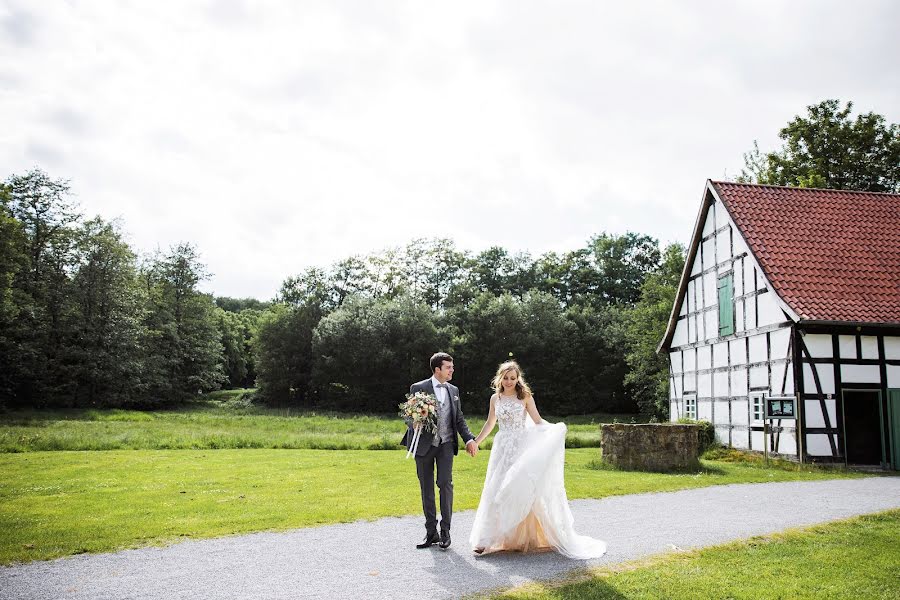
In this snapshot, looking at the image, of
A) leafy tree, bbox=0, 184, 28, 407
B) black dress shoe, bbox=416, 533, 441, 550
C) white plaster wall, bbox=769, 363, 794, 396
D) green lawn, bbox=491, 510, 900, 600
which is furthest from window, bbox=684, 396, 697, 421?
leafy tree, bbox=0, 184, 28, 407

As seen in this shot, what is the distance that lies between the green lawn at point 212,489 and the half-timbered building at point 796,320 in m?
2.20

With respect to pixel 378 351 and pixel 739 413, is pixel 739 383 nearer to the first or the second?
pixel 739 413

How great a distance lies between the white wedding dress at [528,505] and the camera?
723 cm

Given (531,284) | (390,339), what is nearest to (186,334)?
(390,339)

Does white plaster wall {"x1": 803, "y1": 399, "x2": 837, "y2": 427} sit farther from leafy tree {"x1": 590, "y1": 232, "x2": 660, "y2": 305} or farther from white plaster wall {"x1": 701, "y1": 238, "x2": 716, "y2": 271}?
leafy tree {"x1": 590, "y1": 232, "x2": 660, "y2": 305}

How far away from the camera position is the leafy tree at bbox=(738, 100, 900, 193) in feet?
107

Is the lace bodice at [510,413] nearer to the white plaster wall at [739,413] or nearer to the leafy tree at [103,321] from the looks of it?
the white plaster wall at [739,413]

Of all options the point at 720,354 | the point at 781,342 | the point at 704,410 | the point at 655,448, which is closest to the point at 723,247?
the point at 720,354

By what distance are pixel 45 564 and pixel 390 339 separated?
46817mm

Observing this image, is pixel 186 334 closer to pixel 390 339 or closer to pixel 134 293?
pixel 134 293

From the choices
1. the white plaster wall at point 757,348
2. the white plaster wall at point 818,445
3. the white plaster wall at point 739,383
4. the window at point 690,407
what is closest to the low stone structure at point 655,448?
the white plaster wall at point 818,445

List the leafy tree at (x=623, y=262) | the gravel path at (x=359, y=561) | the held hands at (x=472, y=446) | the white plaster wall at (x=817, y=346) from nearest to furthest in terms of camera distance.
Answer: the gravel path at (x=359, y=561) → the held hands at (x=472, y=446) → the white plaster wall at (x=817, y=346) → the leafy tree at (x=623, y=262)

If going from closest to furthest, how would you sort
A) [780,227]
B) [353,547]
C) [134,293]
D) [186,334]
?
[353,547] → [780,227] → [134,293] → [186,334]

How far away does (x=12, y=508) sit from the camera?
9.79m
